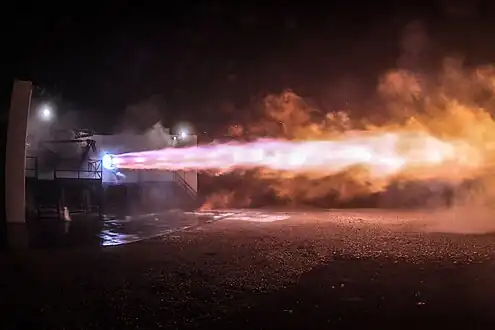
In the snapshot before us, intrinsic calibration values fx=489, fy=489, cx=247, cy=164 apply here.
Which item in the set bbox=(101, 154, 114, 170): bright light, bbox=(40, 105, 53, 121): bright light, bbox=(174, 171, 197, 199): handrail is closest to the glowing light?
bbox=(101, 154, 114, 170): bright light

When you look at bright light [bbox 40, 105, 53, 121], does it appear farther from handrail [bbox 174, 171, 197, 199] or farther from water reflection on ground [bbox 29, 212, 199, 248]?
handrail [bbox 174, 171, 197, 199]

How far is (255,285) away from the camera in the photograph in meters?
8.52

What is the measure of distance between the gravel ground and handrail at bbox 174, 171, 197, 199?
67.7 feet

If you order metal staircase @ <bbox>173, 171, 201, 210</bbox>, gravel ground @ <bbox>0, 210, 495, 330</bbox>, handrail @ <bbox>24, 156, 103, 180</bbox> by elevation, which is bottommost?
gravel ground @ <bbox>0, 210, 495, 330</bbox>

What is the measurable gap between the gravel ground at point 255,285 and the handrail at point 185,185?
20.6 m

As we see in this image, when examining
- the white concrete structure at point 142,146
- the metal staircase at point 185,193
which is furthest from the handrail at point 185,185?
the white concrete structure at point 142,146

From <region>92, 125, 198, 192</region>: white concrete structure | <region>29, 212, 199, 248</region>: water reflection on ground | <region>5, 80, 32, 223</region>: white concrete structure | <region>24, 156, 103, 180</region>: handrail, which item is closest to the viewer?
<region>29, 212, 199, 248</region>: water reflection on ground

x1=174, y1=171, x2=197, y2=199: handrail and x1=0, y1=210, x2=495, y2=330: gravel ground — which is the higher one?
x1=174, y1=171, x2=197, y2=199: handrail

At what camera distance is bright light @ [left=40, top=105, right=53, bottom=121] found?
96.7ft

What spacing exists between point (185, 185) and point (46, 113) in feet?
35.7

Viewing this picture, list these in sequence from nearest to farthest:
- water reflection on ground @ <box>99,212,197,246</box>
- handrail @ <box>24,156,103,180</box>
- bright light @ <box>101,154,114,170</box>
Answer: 1. water reflection on ground @ <box>99,212,197,246</box>
2. handrail @ <box>24,156,103,180</box>
3. bright light @ <box>101,154,114,170</box>

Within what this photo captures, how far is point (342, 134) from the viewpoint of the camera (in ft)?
100

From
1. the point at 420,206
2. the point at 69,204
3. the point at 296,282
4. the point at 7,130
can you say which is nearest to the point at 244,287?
the point at 296,282

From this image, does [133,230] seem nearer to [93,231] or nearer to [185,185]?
[93,231]
